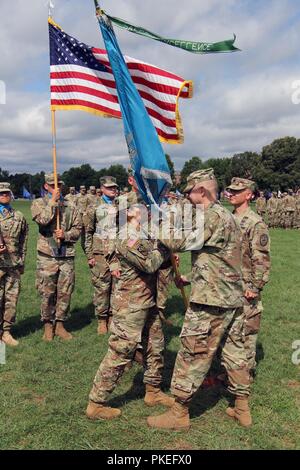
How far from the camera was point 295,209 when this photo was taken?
2791 centimetres

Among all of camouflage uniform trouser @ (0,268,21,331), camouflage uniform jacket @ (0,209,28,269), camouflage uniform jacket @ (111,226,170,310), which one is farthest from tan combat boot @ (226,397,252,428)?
camouflage uniform jacket @ (0,209,28,269)

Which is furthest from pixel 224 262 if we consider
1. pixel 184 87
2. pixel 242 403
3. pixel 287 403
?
pixel 184 87

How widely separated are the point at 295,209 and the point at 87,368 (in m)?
24.6

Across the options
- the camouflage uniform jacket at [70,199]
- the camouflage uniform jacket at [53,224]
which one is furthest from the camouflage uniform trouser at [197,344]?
the camouflage uniform jacket at [70,199]

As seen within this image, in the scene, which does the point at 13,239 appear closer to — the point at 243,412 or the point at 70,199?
the point at 243,412

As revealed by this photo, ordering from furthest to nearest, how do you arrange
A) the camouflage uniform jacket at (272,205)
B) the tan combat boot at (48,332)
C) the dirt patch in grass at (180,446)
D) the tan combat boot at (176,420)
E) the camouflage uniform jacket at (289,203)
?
1. the camouflage uniform jacket at (272,205)
2. the camouflage uniform jacket at (289,203)
3. the tan combat boot at (48,332)
4. the tan combat boot at (176,420)
5. the dirt patch in grass at (180,446)

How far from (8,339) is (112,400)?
2.61 metres

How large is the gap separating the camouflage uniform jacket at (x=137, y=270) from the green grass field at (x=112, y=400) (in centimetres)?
124

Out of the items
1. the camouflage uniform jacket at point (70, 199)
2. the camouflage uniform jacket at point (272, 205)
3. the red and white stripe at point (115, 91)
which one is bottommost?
the camouflage uniform jacket at point (272, 205)

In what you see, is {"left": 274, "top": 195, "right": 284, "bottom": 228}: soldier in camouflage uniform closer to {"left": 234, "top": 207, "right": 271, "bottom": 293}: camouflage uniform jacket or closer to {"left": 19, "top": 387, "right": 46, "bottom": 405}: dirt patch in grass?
{"left": 234, "top": 207, "right": 271, "bottom": 293}: camouflage uniform jacket

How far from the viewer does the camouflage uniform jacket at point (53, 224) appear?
6.73 meters

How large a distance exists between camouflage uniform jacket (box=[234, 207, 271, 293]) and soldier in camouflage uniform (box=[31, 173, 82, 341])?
2.93m

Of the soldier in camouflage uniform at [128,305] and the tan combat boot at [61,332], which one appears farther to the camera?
the tan combat boot at [61,332]

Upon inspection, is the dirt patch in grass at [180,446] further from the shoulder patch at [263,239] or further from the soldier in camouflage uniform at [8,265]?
the soldier in camouflage uniform at [8,265]
